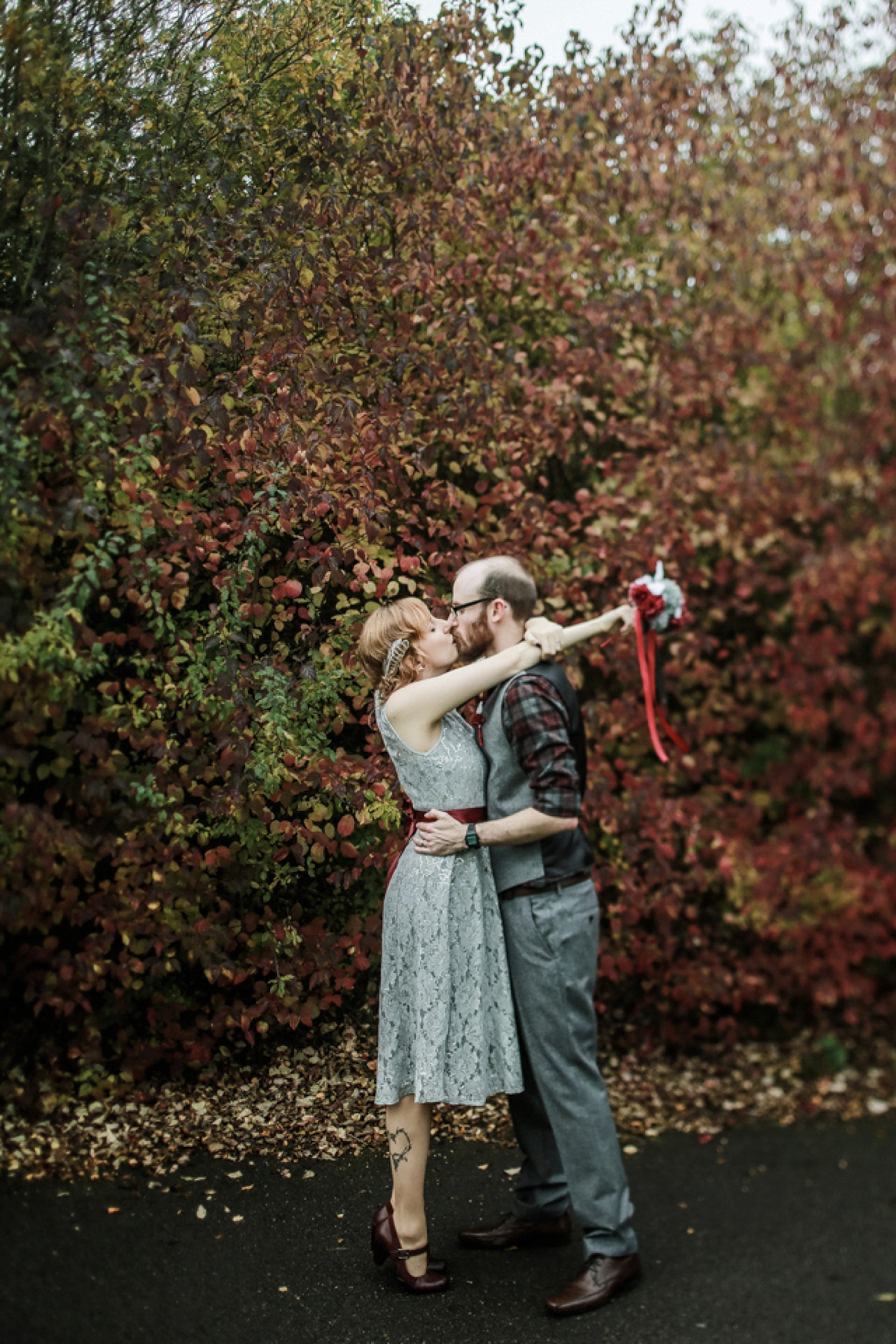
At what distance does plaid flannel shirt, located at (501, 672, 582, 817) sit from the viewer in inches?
104

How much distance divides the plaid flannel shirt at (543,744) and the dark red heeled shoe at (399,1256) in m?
1.13

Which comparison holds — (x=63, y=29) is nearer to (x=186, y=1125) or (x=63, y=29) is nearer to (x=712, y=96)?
(x=712, y=96)

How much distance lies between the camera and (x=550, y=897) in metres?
2.75

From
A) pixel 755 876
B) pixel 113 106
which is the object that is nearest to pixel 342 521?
pixel 113 106

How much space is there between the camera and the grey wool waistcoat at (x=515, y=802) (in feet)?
9.00

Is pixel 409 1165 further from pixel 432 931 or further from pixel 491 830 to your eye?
pixel 491 830

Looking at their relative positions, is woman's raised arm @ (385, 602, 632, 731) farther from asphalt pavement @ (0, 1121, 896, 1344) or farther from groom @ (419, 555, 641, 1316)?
asphalt pavement @ (0, 1121, 896, 1344)

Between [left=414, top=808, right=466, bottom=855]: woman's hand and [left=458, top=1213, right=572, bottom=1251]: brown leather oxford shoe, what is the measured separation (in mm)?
1137

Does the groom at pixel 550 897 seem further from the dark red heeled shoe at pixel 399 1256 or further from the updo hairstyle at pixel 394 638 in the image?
the dark red heeled shoe at pixel 399 1256

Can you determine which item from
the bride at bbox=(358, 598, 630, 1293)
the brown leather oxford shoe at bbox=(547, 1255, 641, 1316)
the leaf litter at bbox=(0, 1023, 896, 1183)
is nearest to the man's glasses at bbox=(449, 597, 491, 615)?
the bride at bbox=(358, 598, 630, 1293)

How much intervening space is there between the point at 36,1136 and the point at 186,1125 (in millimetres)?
435

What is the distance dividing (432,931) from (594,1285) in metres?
0.99

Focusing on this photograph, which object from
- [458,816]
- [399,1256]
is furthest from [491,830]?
[399,1256]

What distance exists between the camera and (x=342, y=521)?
3389mm
